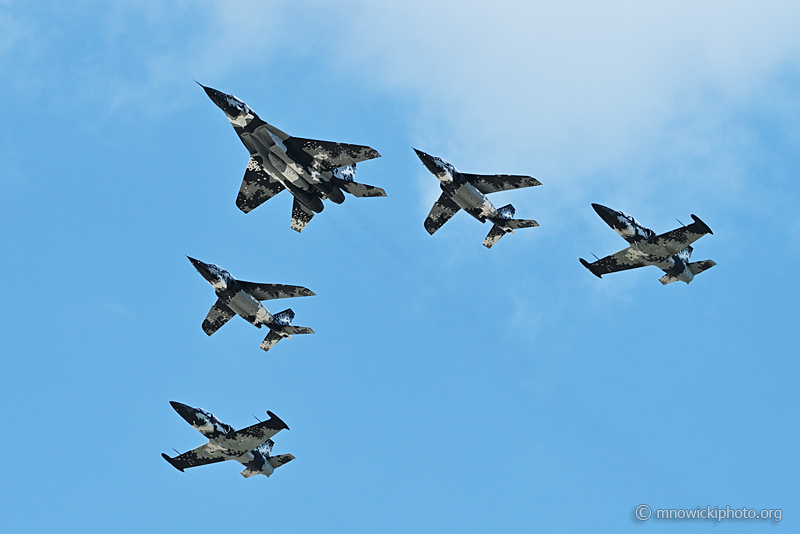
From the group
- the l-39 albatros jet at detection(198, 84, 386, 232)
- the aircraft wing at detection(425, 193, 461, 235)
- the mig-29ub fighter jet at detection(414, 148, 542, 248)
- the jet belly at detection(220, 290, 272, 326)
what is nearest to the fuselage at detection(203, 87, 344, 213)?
the l-39 albatros jet at detection(198, 84, 386, 232)

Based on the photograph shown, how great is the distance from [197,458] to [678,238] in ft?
141

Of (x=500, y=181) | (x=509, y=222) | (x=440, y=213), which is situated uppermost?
(x=500, y=181)

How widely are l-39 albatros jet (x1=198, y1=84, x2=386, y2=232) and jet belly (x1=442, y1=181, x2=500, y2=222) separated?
6.32 m

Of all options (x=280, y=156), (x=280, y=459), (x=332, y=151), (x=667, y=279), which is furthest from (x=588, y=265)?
(x=280, y=459)

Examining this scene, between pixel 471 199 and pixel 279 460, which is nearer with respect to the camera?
pixel 471 199

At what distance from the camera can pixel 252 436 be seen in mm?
64750

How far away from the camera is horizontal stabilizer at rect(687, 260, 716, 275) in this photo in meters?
68.5

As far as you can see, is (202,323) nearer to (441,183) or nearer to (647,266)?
(441,183)

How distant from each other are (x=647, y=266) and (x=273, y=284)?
31078 millimetres

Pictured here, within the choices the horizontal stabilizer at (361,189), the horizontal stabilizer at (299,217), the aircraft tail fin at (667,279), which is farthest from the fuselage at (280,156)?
the aircraft tail fin at (667,279)

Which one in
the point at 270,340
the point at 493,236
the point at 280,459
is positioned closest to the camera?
the point at 280,459

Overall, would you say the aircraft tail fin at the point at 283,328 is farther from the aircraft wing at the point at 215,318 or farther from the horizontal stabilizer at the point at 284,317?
the aircraft wing at the point at 215,318

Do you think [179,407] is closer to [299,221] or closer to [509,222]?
[299,221]

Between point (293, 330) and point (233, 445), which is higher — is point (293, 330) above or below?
above
